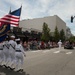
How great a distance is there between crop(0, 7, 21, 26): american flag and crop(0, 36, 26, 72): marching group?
1.12 meters

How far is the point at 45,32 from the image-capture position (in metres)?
68.2

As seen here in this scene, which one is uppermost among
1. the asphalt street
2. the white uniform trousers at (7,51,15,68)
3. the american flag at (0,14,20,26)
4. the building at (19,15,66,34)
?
the building at (19,15,66,34)

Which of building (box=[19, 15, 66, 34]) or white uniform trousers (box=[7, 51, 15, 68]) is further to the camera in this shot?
building (box=[19, 15, 66, 34])

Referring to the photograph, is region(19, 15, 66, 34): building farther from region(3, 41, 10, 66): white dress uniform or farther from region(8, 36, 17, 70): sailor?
region(8, 36, 17, 70): sailor

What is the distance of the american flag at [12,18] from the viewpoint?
1201 centimetres

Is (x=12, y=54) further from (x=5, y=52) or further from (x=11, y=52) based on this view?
(x=5, y=52)

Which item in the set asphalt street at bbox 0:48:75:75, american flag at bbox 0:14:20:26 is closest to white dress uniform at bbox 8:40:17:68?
asphalt street at bbox 0:48:75:75

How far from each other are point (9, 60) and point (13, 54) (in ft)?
1.32

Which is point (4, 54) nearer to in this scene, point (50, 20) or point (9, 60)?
point (9, 60)

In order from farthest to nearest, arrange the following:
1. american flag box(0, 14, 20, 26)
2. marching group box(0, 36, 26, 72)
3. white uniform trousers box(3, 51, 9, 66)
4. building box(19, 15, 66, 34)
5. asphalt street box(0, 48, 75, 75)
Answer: building box(19, 15, 66, 34) < american flag box(0, 14, 20, 26) < white uniform trousers box(3, 51, 9, 66) < marching group box(0, 36, 26, 72) < asphalt street box(0, 48, 75, 75)

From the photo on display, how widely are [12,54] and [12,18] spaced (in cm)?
217

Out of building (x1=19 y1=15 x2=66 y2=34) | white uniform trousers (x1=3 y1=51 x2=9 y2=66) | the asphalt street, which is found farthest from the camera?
building (x1=19 y1=15 x2=66 y2=34)

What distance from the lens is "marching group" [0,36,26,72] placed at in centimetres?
1045

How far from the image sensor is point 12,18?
12.0 meters
